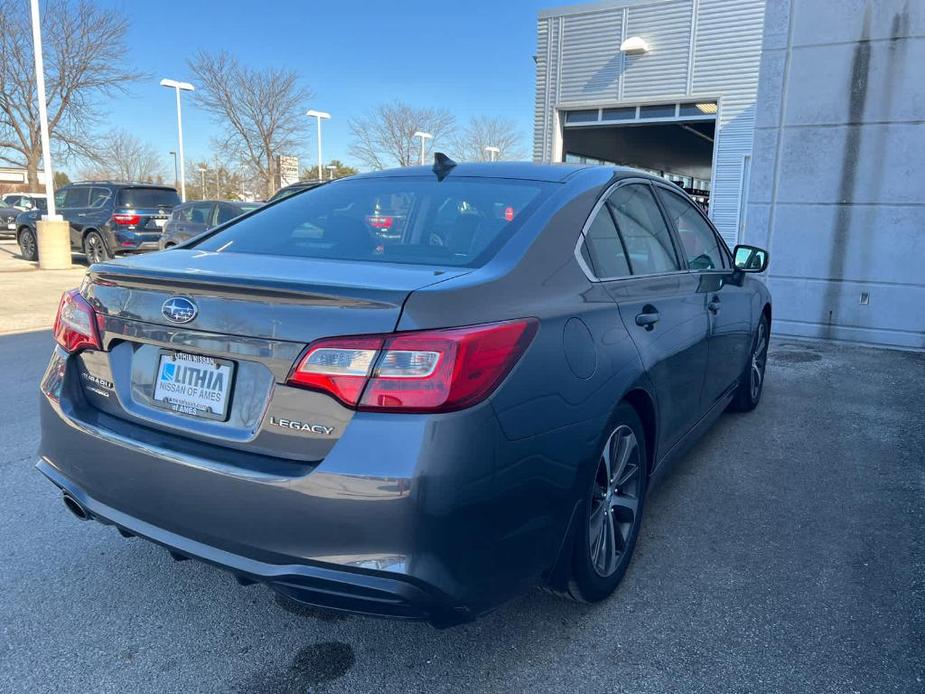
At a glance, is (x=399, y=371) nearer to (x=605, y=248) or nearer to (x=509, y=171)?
(x=605, y=248)

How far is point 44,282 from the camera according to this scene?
487 inches

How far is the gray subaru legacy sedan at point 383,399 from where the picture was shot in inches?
72.4

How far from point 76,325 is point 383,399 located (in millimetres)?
1256

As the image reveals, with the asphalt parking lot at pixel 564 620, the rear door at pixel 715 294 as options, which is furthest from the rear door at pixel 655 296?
the asphalt parking lot at pixel 564 620

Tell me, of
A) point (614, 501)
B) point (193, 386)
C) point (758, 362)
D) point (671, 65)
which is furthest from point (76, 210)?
point (614, 501)

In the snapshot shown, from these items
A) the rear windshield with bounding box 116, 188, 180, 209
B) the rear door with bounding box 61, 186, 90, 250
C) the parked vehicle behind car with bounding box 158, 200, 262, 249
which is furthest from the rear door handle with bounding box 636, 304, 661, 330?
the rear door with bounding box 61, 186, 90, 250

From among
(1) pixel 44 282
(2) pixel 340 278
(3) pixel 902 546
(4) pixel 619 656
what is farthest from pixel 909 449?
(1) pixel 44 282

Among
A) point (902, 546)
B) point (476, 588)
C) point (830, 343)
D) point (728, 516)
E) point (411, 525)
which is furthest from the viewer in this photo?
point (830, 343)

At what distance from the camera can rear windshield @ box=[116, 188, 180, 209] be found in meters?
15.0

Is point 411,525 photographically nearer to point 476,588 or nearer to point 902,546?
point 476,588

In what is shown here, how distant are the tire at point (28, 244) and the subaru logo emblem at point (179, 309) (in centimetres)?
1688

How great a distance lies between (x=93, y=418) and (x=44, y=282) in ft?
38.9

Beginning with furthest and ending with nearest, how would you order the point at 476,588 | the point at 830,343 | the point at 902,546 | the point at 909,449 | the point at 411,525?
the point at 830,343 → the point at 909,449 → the point at 902,546 → the point at 476,588 → the point at 411,525

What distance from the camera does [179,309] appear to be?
2088mm
